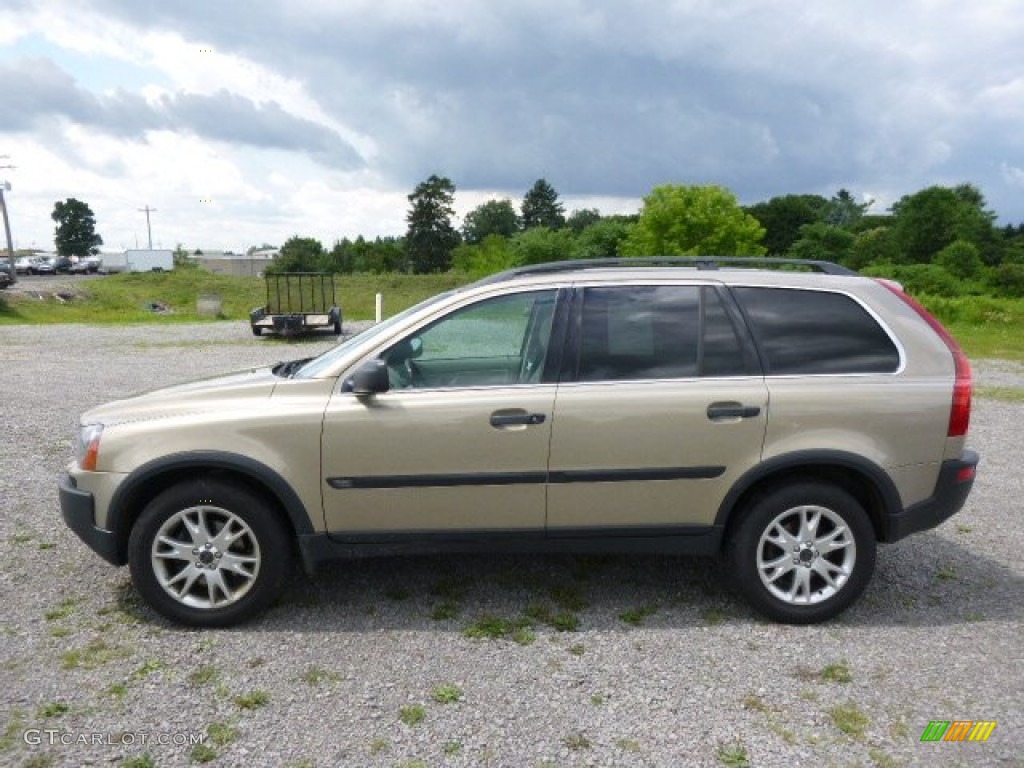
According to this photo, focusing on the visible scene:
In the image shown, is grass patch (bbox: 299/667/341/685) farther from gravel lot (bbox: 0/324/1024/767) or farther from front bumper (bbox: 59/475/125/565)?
front bumper (bbox: 59/475/125/565)

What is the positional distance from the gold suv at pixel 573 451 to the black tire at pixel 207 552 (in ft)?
0.03

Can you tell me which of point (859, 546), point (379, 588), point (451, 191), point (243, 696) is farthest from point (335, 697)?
point (451, 191)

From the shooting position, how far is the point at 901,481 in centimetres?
370

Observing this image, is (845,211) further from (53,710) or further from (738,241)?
(53,710)

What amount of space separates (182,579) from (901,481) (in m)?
3.60

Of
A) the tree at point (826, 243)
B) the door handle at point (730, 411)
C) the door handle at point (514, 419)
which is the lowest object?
the door handle at point (514, 419)

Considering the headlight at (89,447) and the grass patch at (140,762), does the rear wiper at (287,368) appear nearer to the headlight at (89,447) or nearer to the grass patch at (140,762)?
the headlight at (89,447)

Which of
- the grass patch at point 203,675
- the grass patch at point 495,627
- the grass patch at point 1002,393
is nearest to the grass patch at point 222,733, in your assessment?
the grass patch at point 203,675

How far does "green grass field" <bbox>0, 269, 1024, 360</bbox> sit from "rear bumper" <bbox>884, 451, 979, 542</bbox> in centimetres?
1545

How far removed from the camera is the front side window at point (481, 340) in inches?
147

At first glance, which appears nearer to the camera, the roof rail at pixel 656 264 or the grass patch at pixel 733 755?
the grass patch at pixel 733 755

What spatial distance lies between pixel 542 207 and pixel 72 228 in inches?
2597

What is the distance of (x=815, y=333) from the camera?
3803 millimetres

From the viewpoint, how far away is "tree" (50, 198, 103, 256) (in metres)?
102
